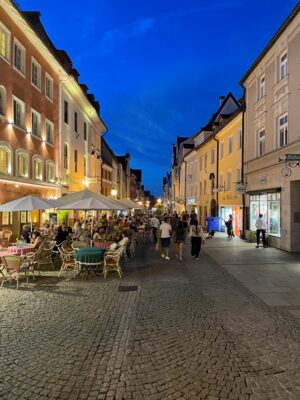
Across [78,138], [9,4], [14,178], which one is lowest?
[14,178]

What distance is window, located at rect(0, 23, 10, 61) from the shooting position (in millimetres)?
15601

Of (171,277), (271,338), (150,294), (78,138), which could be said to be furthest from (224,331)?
(78,138)

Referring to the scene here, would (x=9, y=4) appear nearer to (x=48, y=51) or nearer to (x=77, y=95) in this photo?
(x=48, y=51)

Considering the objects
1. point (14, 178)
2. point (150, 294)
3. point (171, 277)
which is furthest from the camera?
point (14, 178)

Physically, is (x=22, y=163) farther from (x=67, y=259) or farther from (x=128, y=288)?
(x=128, y=288)

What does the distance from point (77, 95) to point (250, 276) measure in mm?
22770

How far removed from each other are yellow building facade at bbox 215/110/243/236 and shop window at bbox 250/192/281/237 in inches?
81.0

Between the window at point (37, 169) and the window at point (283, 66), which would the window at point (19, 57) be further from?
the window at point (283, 66)

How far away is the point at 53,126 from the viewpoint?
2292 cm

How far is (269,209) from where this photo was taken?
61.1 ft

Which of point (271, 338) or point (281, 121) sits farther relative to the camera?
point (281, 121)

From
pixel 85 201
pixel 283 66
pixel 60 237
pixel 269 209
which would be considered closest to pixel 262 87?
pixel 283 66

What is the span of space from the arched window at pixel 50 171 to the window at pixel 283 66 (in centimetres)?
1504

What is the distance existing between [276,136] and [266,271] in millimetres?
8699
